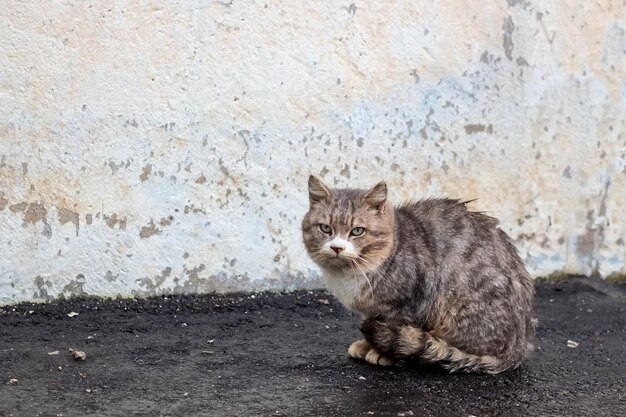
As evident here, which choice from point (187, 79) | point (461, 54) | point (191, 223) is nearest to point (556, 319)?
point (461, 54)

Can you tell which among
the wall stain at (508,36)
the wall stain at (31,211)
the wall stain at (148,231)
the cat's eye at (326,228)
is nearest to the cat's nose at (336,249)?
the cat's eye at (326,228)

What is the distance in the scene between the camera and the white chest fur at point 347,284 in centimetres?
502

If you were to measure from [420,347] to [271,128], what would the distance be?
205 cm

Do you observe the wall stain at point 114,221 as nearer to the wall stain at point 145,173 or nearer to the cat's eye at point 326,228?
the wall stain at point 145,173

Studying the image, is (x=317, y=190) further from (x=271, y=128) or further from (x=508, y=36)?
(x=508, y=36)

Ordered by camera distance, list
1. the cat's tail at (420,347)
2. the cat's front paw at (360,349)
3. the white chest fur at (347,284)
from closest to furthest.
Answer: the cat's tail at (420,347), the white chest fur at (347,284), the cat's front paw at (360,349)

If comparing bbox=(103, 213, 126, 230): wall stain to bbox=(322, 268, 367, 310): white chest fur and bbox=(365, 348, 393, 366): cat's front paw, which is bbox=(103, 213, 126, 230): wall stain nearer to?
bbox=(322, 268, 367, 310): white chest fur

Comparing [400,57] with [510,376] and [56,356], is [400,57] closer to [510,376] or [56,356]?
[510,376]

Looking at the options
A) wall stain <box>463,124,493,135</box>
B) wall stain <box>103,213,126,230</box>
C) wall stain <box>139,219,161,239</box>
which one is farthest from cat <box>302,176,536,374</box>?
wall stain <box>463,124,493,135</box>

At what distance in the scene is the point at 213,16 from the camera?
600cm

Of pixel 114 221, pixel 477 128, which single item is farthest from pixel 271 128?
pixel 477 128

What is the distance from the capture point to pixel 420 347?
16.0ft

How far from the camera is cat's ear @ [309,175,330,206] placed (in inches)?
202

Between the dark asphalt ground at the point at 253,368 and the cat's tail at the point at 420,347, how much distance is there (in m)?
0.09
